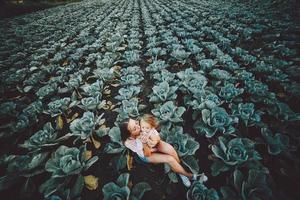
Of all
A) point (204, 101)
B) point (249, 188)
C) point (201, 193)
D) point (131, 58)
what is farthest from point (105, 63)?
point (249, 188)

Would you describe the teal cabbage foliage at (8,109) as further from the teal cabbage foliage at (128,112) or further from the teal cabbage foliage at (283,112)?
the teal cabbage foliage at (283,112)

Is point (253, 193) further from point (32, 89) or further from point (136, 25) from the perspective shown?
point (136, 25)

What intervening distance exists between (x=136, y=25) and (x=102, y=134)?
7.16m

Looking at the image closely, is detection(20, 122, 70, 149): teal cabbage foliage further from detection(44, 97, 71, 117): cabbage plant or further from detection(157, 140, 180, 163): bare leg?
detection(157, 140, 180, 163): bare leg

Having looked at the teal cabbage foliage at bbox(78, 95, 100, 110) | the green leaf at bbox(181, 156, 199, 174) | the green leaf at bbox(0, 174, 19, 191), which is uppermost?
the green leaf at bbox(181, 156, 199, 174)

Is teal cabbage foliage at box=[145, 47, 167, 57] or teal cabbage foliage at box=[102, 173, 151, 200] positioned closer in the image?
teal cabbage foliage at box=[102, 173, 151, 200]

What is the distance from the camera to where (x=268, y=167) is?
2.21 meters

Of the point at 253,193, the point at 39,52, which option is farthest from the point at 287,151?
the point at 39,52

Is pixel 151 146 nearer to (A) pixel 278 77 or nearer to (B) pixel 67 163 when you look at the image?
(B) pixel 67 163

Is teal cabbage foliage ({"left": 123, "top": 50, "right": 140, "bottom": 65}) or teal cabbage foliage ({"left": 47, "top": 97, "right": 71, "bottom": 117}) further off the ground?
teal cabbage foliage ({"left": 47, "top": 97, "right": 71, "bottom": 117})

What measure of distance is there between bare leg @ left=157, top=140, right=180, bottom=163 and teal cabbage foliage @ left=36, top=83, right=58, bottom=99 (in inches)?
101

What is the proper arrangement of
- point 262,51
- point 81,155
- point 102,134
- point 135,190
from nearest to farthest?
point 135,190
point 81,155
point 102,134
point 262,51

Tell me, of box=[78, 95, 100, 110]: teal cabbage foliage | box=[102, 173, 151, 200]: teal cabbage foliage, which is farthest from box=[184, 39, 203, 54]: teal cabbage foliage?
box=[102, 173, 151, 200]: teal cabbage foliage

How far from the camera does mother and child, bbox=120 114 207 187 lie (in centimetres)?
216
